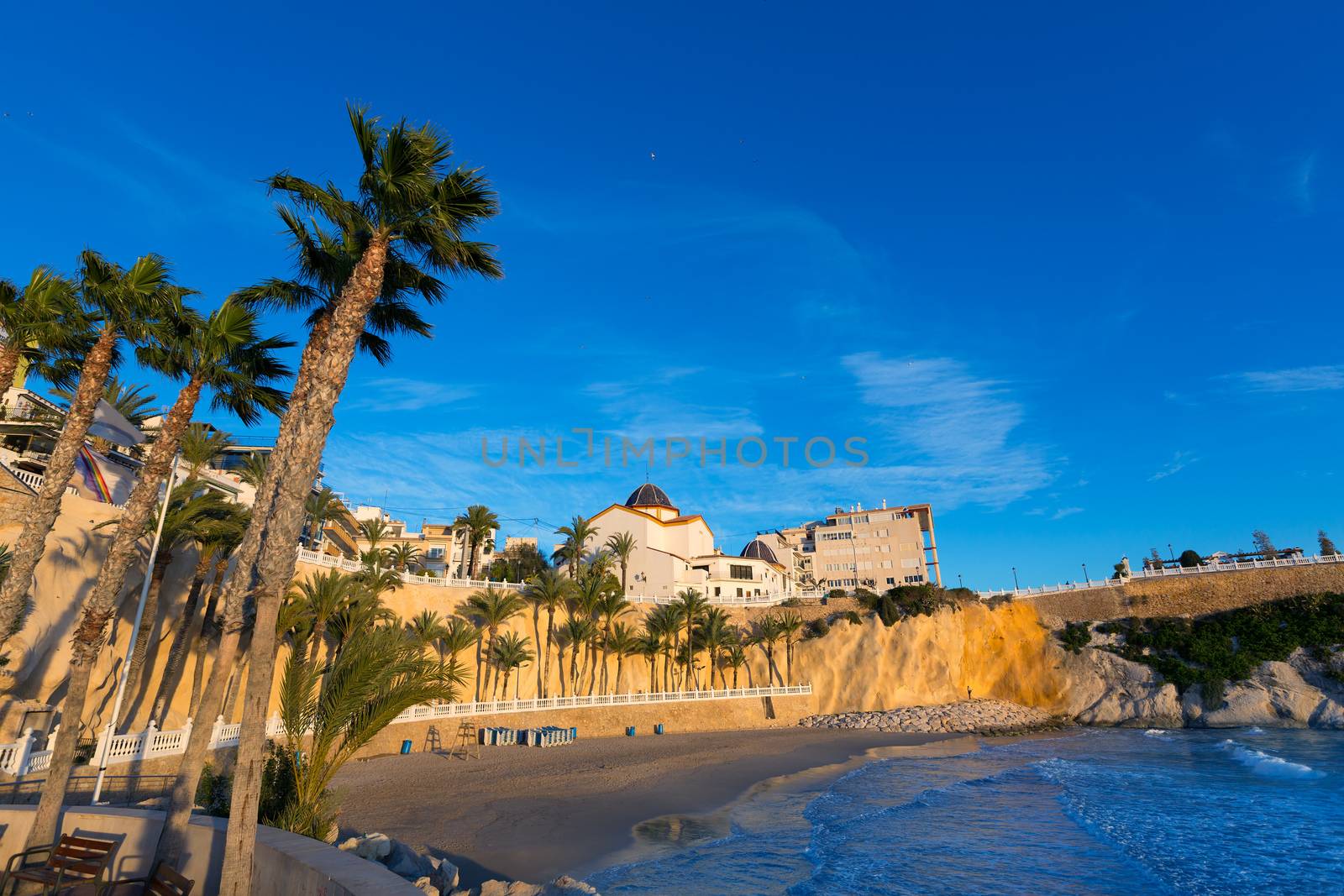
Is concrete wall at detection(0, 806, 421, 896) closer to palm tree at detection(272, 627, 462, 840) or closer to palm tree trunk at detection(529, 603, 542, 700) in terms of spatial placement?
palm tree at detection(272, 627, 462, 840)

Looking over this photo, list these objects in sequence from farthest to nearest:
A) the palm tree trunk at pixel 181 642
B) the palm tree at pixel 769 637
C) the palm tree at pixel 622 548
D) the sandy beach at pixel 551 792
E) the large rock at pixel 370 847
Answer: the palm tree at pixel 622 548 → the palm tree at pixel 769 637 → the palm tree trunk at pixel 181 642 → the sandy beach at pixel 551 792 → the large rock at pixel 370 847

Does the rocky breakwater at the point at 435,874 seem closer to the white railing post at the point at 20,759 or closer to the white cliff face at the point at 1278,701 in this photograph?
the white railing post at the point at 20,759

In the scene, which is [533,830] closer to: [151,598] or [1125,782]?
[151,598]

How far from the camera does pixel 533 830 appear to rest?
59.4 ft

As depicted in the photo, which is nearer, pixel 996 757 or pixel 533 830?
pixel 533 830

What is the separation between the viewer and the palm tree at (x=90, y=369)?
12680 mm

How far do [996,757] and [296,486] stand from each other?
39.7 meters

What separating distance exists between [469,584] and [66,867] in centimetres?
4129

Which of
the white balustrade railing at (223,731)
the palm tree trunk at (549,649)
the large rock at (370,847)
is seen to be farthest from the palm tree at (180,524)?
the palm tree trunk at (549,649)

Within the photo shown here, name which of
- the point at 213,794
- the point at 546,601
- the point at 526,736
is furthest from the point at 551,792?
the point at 546,601

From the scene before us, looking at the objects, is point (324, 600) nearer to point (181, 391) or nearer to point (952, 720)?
point (181, 391)

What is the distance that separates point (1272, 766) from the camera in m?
31.1

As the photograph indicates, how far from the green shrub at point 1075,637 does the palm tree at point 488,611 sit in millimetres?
49173

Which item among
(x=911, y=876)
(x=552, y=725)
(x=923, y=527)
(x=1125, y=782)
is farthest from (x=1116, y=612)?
(x=911, y=876)
